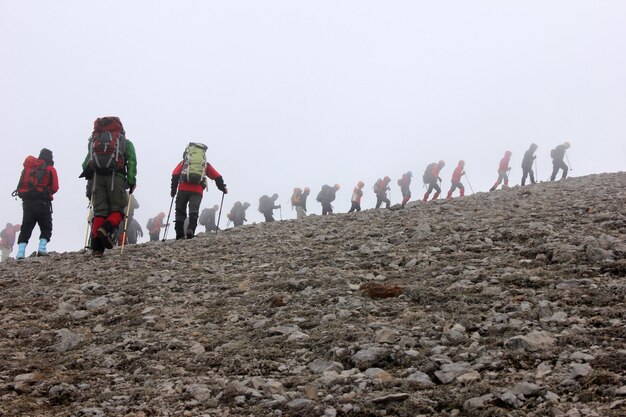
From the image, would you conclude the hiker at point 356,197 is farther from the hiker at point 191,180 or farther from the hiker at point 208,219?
the hiker at point 191,180

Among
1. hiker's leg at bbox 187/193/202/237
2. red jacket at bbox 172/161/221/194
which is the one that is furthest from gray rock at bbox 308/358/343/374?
red jacket at bbox 172/161/221/194

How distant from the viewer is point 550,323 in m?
5.26

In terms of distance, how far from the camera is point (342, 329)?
595cm

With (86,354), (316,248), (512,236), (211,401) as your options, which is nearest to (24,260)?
(316,248)

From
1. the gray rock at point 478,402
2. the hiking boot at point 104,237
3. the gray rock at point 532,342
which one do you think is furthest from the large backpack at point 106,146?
the gray rock at point 478,402

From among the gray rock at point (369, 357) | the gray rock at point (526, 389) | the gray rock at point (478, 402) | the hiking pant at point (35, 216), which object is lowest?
the gray rock at point (478, 402)

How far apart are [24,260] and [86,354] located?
8.54 meters

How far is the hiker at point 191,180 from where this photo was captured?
1438 centimetres

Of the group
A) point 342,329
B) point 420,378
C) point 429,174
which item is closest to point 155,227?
point 429,174

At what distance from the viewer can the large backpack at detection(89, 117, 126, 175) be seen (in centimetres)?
1123

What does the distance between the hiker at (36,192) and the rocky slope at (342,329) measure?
2904 millimetres

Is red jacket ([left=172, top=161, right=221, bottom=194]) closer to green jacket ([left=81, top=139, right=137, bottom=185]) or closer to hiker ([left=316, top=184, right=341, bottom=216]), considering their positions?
green jacket ([left=81, top=139, right=137, bottom=185])

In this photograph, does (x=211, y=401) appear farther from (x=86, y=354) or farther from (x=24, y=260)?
(x=24, y=260)

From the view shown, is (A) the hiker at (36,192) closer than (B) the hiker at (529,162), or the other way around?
(A) the hiker at (36,192)
